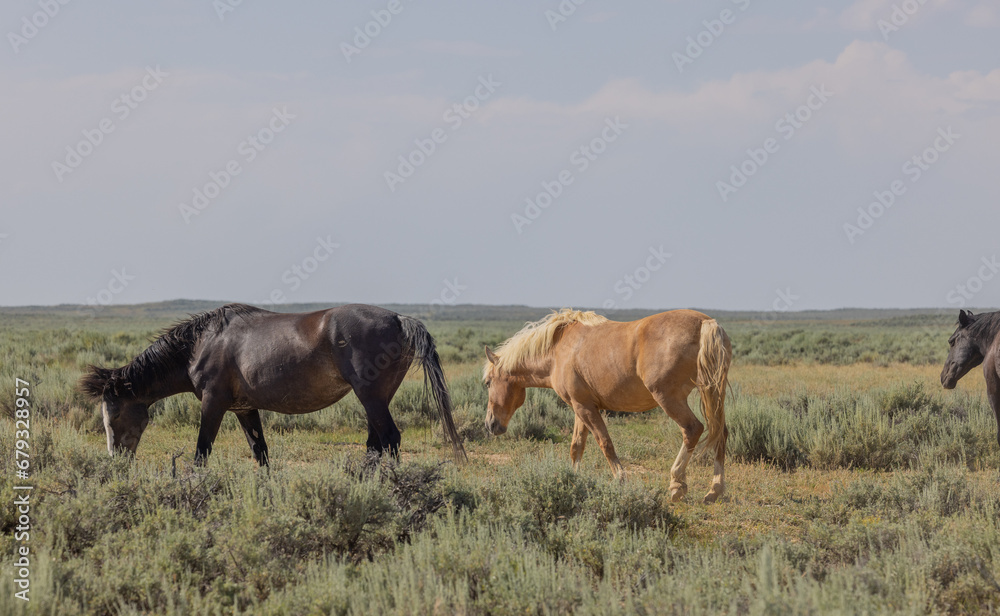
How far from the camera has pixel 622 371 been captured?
23.9 feet

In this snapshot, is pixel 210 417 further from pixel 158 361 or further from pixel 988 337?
pixel 988 337

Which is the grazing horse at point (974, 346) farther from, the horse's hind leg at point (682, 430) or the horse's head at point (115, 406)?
the horse's head at point (115, 406)

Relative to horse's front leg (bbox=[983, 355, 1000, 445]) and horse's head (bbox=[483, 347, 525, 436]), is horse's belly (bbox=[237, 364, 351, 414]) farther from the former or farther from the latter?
horse's front leg (bbox=[983, 355, 1000, 445])

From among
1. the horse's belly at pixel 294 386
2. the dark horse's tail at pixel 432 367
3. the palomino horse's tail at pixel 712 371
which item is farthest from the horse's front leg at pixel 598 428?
the horse's belly at pixel 294 386

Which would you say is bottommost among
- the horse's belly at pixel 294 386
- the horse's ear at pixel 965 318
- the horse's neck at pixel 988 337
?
the horse's belly at pixel 294 386

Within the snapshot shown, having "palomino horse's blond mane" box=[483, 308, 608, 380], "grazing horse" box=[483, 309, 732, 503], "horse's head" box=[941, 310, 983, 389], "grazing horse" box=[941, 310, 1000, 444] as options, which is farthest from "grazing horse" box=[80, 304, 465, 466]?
"horse's head" box=[941, 310, 983, 389]

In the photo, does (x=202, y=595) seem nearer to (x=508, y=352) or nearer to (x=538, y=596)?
(x=538, y=596)

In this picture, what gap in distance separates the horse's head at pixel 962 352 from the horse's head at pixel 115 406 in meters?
8.93

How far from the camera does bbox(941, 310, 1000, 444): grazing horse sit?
8.21 metres

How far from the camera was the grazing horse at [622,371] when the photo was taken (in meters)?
6.89

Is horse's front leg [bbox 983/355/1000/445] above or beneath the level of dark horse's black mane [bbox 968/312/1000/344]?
beneath

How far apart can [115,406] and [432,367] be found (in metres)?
3.36

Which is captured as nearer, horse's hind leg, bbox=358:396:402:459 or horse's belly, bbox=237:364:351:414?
horse's hind leg, bbox=358:396:402:459

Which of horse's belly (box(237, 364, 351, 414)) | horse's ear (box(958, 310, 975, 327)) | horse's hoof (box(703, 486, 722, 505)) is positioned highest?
horse's ear (box(958, 310, 975, 327))
